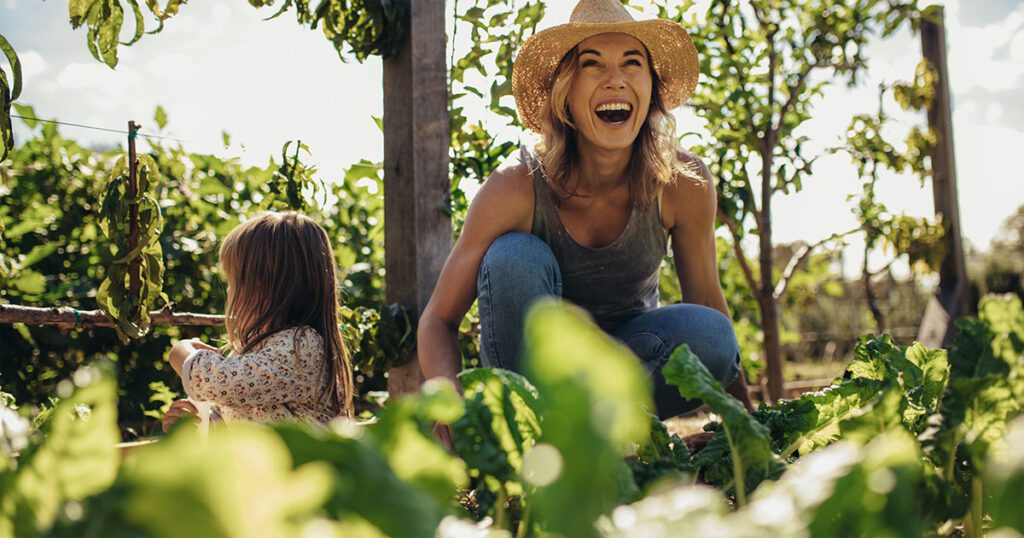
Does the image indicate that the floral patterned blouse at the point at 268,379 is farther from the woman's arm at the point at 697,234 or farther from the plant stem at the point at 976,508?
the plant stem at the point at 976,508

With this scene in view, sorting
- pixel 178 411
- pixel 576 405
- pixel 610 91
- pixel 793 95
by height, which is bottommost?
pixel 178 411

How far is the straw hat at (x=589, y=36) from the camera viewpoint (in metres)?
2.11

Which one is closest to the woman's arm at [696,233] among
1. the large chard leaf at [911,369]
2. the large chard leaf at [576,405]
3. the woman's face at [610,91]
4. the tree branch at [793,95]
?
the woman's face at [610,91]

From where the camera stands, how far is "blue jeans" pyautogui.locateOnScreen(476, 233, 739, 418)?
1.71 metres

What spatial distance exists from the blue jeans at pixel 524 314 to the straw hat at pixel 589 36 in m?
0.63

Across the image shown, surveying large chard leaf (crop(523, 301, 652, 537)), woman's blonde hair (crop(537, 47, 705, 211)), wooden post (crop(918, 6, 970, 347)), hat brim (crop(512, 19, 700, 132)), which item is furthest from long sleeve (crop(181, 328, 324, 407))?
wooden post (crop(918, 6, 970, 347))

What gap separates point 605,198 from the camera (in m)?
2.20

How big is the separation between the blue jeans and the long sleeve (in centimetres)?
57

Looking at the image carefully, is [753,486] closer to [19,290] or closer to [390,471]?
[390,471]

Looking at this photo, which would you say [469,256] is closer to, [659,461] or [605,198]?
[605,198]

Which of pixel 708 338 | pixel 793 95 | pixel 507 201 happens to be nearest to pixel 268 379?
pixel 507 201

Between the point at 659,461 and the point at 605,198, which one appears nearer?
the point at 659,461

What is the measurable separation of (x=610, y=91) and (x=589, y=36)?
0.66 feet

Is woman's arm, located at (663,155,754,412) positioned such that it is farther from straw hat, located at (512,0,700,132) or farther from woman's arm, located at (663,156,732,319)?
straw hat, located at (512,0,700,132)
